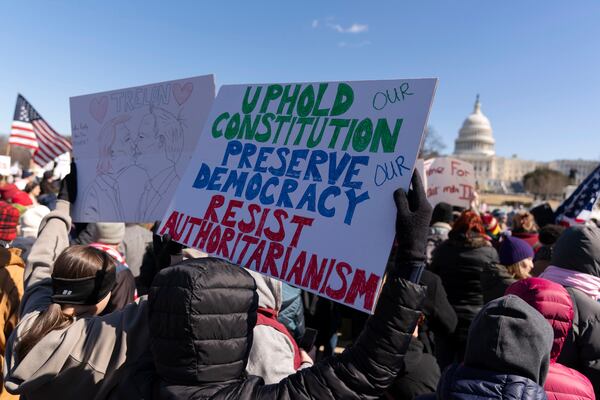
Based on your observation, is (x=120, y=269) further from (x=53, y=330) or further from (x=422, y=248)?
(x=422, y=248)

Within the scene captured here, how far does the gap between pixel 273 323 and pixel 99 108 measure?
2.28 meters

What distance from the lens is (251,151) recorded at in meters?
2.31

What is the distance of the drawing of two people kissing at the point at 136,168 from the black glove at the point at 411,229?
158 cm

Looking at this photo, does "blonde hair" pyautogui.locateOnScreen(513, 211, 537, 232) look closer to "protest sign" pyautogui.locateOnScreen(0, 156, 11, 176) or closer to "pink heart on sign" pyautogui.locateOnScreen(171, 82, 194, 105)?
"pink heart on sign" pyautogui.locateOnScreen(171, 82, 194, 105)

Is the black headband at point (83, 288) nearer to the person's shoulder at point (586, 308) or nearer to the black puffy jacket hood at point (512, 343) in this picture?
the black puffy jacket hood at point (512, 343)

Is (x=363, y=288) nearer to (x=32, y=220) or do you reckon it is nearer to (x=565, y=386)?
(x=565, y=386)

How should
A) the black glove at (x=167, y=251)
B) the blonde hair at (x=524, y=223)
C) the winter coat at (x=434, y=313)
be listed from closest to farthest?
the black glove at (x=167, y=251) < the winter coat at (x=434, y=313) < the blonde hair at (x=524, y=223)

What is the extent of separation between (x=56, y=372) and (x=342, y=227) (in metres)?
1.19

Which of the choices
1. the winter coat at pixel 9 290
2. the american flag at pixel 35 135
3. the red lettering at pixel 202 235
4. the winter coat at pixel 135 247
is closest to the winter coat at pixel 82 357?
the red lettering at pixel 202 235

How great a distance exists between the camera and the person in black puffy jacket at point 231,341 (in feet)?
4.50

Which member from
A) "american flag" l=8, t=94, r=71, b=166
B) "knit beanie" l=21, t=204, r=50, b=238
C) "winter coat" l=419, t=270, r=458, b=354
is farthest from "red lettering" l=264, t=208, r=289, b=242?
"american flag" l=8, t=94, r=71, b=166

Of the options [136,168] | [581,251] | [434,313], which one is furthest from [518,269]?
[136,168]

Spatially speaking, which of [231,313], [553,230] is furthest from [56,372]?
[553,230]

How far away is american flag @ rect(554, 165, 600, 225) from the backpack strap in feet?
17.8
